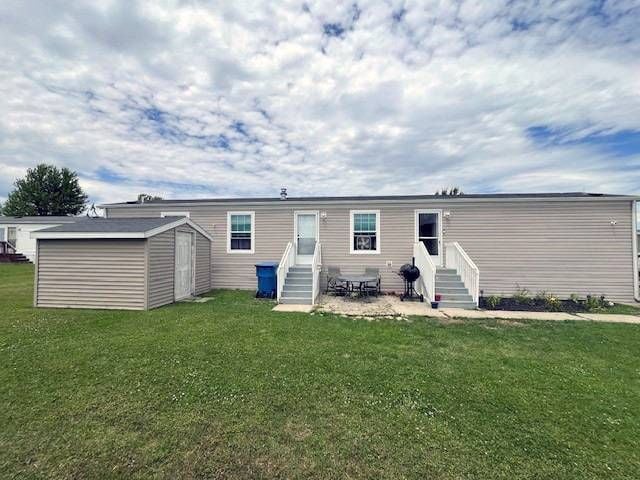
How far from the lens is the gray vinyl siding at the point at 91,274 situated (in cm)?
760

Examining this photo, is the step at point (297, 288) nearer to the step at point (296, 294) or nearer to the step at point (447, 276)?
the step at point (296, 294)

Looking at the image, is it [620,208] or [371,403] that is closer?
[371,403]

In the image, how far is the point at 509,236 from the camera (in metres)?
10.2

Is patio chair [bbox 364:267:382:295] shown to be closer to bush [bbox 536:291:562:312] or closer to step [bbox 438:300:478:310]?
step [bbox 438:300:478:310]

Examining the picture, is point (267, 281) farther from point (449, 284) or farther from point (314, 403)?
point (314, 403)

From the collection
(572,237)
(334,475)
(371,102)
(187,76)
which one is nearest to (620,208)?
(572,237)

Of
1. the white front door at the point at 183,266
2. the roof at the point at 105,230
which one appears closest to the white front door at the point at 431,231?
the white front door at the point at 183,266

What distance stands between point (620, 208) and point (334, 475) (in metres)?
12.8

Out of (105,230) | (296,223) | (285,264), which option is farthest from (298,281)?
(105,230)

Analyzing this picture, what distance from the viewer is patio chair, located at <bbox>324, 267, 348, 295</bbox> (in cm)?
1019

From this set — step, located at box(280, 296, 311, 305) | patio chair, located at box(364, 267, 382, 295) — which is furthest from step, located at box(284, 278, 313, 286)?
patio chair, located at box(364, 267, 382, 295)

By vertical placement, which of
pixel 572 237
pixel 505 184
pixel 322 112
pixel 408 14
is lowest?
pixel 572 237

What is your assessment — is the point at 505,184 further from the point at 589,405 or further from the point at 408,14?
the point at 589,405

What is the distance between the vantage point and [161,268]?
26.8 feet
